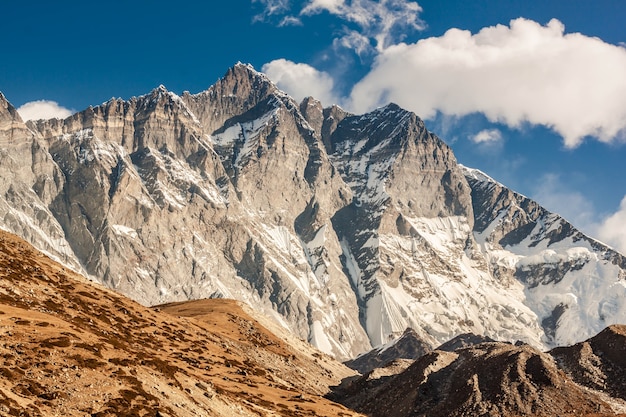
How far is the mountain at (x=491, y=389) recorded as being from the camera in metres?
111

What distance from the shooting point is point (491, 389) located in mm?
116875

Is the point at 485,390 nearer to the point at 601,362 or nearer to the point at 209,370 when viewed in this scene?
the point at 601,362

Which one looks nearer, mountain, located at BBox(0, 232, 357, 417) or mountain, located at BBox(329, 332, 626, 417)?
mountain, located at BBox(0, 232, 357, 417)

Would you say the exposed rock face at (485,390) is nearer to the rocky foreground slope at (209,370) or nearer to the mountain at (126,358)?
the rocky foreground slope at (209,370)

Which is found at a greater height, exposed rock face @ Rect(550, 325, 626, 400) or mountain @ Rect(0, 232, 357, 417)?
exposed rock face @ Rect(550, 325, 626, 400)

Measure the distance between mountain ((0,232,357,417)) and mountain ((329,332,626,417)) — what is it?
62.4ft

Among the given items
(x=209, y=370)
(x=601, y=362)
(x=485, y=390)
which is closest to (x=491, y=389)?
(x=485, y=390)

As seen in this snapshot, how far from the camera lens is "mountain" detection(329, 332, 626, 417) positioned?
110750 mm

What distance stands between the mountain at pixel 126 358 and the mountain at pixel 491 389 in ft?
62.4

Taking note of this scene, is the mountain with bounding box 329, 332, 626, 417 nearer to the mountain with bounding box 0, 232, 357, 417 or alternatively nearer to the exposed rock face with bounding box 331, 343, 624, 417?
the exposed rock face with bounding box 331, 343, 624, 417

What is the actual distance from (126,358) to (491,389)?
67321 millimetres

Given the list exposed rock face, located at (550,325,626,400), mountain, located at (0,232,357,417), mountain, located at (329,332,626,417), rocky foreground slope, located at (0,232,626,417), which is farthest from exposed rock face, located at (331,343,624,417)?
mountain, located at (0,232,357,417)

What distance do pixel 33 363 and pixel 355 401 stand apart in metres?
93.1

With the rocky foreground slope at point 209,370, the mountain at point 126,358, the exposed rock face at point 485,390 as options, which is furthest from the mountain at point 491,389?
the mountain at point 126,358
